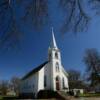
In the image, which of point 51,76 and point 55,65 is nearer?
point 51,76

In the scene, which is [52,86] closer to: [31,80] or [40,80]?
[40,80]

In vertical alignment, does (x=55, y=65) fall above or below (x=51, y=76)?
above

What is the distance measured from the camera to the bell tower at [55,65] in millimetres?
40312

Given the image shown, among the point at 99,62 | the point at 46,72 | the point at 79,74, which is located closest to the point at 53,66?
the point at 46,72

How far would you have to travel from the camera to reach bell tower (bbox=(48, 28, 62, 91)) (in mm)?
40312

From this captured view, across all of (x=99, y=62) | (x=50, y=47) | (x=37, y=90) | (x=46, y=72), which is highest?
(x=50, y=47)

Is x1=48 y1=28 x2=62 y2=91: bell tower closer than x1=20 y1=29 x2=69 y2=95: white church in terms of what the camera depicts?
No

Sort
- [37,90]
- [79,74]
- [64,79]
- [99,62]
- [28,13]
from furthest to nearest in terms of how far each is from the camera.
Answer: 1. [79,74]
2. [99,62]
3. [64,79]
4. [37,90]
5. [28,13]

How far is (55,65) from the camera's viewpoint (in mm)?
41625

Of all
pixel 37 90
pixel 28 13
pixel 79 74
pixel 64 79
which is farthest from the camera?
pixel 79 74

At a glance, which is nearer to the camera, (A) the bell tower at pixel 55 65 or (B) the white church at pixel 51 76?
(B) the white church at pixel 51 76

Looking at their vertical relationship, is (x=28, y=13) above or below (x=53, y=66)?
below

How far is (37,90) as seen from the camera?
39.8 meters

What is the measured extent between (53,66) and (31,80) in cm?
694
